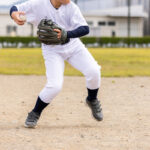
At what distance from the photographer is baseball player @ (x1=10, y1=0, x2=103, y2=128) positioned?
581 centimetres

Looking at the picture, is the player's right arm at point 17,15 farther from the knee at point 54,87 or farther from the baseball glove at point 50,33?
the knee at point 54,87

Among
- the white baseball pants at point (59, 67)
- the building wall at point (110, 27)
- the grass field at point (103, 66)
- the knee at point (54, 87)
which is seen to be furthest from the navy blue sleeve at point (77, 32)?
the building wall at point (110, 27)

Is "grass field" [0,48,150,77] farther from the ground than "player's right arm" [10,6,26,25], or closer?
closer

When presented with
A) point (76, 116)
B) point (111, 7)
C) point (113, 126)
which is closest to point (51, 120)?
point (76, 116)

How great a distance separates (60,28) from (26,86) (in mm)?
5389

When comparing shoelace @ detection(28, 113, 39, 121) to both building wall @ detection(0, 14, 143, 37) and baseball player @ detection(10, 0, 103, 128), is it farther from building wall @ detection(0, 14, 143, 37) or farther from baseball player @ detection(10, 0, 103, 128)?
building wall @ detection(0, 14, 143, 37)

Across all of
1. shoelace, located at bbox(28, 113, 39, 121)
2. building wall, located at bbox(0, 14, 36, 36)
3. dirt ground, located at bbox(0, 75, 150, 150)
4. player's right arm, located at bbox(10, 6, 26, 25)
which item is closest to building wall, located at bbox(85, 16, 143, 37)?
building wall, located at bbox(0, 14, 36, 36)

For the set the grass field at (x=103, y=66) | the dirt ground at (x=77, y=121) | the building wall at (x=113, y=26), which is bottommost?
the building wall at (x=113, y=26)

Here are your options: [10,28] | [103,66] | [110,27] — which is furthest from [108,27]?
[103,66]

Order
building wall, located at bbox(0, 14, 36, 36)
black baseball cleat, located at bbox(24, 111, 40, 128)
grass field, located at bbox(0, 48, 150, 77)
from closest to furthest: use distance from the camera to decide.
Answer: black baseball cleat, located at bbox(24, 111, 40, 128), grass field, located at bbox(0, 48, 150, 77), building wall, located at bbox(0, 14, 36, 36)

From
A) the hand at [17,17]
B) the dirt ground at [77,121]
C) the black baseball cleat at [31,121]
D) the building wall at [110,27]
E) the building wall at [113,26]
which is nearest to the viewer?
the dirt ground at [77,121]

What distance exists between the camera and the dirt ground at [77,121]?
5121 millimetres

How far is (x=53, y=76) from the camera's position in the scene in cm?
595

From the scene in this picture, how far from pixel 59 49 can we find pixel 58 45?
0.18ft
